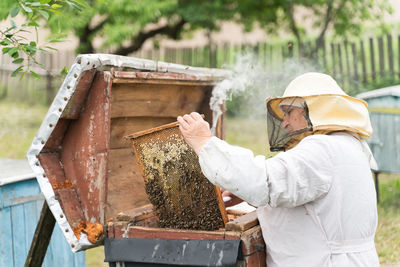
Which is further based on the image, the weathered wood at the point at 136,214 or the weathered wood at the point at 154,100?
the weathered wood at the point at 154,100

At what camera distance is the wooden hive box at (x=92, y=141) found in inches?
85.6

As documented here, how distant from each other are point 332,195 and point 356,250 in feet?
0.86

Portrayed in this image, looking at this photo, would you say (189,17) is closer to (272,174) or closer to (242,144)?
(242,144)

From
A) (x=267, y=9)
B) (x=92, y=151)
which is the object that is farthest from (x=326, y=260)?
(x=267, y=9)

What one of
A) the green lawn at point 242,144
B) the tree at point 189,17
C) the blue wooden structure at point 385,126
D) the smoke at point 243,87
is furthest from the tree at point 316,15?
the smoke at point 243,87

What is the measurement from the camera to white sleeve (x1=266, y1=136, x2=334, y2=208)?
172 centimetres

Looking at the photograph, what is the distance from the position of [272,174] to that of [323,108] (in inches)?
15.4

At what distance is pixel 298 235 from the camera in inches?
74.7

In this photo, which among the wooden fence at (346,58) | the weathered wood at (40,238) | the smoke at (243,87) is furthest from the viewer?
the wooden fence at (346,58)

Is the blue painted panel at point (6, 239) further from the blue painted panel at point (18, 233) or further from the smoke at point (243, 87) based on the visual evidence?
the smoke at point (243, 87)

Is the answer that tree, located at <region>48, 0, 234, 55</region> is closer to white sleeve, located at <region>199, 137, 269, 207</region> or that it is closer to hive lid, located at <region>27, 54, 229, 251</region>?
hive lid, located at <region>27, 54, 229, 251</region>

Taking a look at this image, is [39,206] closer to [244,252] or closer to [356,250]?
[244,252]

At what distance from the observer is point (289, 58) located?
9.43m

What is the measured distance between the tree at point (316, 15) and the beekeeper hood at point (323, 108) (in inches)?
338
